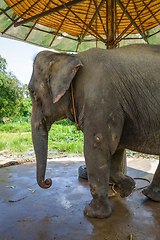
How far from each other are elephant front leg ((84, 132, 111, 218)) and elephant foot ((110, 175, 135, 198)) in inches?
19.4

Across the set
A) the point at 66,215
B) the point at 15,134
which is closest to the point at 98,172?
the point at 66,215

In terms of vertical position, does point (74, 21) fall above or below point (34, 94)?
above

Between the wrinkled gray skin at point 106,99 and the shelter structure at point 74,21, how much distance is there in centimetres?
136

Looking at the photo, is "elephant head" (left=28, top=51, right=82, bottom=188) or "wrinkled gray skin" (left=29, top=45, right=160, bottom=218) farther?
"elephant head" (left=28, top=51, right=82, bottom=188)

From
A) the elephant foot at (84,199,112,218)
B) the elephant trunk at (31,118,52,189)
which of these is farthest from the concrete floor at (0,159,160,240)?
the elephant trunk at (31,118,52,189)

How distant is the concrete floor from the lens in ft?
6.45

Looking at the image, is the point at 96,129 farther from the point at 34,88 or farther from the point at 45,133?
the point at 34,88

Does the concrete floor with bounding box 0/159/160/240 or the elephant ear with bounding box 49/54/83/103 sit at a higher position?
the elephant ear with bounding box 49/54/83/103

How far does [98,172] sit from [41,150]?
84cm

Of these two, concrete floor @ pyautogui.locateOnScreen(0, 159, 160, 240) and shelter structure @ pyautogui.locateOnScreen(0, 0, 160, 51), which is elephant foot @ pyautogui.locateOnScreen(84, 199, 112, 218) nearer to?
concrete floor @ pyautogui.locateOnScreen(0, 159, 160, 240)

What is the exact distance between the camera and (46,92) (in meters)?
2.54

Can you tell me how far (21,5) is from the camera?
3783 mm

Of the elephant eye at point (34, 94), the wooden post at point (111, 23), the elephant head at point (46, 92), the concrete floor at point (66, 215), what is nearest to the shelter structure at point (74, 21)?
the wooden post at point (111, 23)

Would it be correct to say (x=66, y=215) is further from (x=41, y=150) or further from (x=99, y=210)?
(x=41, y=150)
